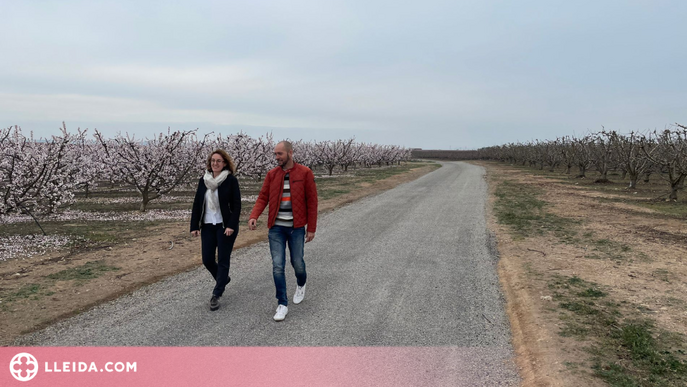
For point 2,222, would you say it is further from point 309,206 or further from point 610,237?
point 610,237

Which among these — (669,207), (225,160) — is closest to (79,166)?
(225,160)

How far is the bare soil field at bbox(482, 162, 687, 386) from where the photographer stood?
380 cm

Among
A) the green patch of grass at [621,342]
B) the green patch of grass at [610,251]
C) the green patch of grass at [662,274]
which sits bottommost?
Result: the green patch of grass at [621,342]

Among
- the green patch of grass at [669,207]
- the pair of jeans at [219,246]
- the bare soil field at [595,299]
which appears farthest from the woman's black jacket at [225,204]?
the green patch of grass at [669,207]

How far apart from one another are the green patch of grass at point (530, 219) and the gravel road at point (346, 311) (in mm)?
2719

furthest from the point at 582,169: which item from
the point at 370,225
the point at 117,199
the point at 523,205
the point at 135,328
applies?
the point at 135,328

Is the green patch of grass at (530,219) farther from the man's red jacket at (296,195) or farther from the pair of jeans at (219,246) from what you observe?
the pair of jeans at (219,246)

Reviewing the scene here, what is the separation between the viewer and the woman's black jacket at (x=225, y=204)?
205 inches

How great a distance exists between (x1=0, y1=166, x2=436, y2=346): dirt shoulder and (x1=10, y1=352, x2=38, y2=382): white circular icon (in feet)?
1.64

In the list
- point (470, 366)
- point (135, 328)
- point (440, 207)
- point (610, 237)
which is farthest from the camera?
point (440, 207)

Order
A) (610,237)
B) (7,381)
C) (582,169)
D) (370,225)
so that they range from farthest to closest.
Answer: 1. (582,169)
2. (370,225)
3. (610,237)
4. (7,381)

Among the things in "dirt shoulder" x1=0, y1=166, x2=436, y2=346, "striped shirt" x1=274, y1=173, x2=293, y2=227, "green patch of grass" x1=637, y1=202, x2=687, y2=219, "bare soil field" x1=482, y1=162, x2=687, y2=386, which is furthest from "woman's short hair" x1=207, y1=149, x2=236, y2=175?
"green patch of grass" x1=637, y1=202, x2=687, y2=219

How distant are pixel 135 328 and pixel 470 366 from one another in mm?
3861

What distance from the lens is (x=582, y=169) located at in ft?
116
